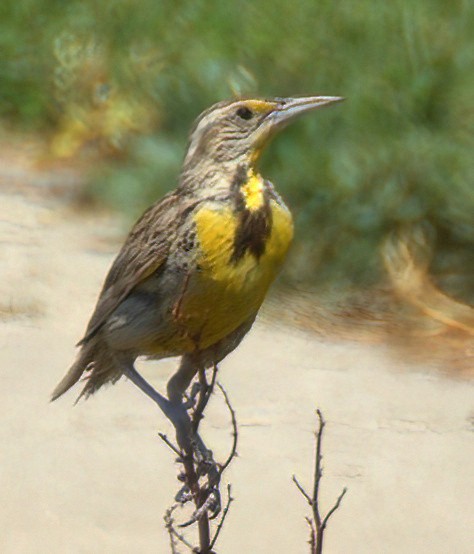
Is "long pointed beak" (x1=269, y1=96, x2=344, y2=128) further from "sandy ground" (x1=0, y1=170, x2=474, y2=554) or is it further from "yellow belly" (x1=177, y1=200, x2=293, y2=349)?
"sandy ground" (x1=0, y1=170, x2=474, y2=554)

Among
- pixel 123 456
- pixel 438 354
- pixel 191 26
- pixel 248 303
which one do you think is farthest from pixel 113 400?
pixel 191 26

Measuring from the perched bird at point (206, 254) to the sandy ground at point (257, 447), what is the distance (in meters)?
1.48

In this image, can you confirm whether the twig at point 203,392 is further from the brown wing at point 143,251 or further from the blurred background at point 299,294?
the blurred background at point 299,294

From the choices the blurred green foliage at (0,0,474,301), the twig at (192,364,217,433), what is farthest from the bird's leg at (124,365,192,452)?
the blurred green foliage at (0,0,474,301)

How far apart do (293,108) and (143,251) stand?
0.49 m

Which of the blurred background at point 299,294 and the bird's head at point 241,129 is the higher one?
the bird's head at point 241,129

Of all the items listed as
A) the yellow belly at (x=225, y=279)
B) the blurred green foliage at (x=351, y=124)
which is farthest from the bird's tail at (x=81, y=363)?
the blurred green foliage at (x=351, y=124)

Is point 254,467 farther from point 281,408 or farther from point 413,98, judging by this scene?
point 413,98

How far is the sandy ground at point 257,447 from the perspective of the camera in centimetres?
481

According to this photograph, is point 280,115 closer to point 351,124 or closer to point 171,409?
point 171,409

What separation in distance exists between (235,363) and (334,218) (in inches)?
39.6

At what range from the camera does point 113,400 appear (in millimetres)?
5781

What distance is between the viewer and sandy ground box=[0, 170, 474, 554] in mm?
4809

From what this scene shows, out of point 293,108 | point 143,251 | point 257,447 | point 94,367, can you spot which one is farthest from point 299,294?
point 293,108
